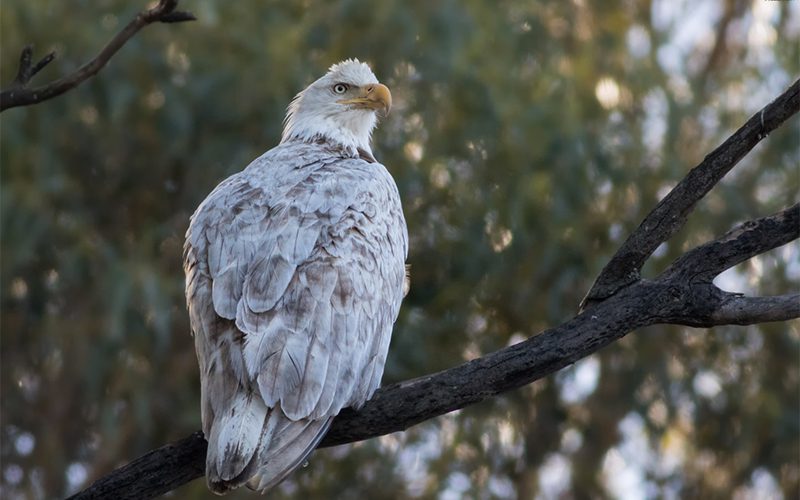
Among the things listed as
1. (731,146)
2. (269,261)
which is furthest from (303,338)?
(731,146)

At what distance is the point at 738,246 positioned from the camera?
12.7 feet

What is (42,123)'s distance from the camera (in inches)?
329

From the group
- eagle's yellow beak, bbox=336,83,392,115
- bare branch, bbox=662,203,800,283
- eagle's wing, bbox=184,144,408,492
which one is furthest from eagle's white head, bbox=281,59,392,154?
bare branch, bbox=662,203,800,283

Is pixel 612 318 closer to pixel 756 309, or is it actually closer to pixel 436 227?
pixel 756 309

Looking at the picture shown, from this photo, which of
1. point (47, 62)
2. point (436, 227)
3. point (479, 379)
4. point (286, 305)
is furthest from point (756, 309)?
point (436, 227)

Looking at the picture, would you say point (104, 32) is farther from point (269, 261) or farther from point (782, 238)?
point (782, 238)

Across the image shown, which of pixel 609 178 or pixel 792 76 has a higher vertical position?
pixel 792 76

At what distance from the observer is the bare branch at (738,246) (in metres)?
3.81

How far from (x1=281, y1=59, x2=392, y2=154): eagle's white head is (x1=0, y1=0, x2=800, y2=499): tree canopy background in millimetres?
2127

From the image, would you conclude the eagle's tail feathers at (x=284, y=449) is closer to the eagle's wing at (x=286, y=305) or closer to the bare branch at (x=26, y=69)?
the eagle's wing at (x=286, y=305)

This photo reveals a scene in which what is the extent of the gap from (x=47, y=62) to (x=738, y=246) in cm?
260

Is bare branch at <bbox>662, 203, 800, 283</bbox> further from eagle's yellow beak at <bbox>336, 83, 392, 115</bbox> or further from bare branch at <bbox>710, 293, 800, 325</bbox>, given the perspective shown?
eagle's yellow beak at <bbox>336, 83, 392, 115</bbox>

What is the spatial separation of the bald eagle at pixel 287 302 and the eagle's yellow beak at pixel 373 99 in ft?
2.71

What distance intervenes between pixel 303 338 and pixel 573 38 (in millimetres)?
6392
